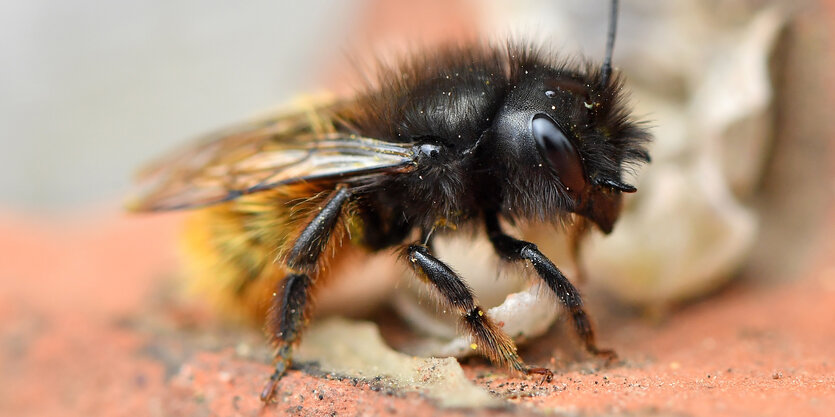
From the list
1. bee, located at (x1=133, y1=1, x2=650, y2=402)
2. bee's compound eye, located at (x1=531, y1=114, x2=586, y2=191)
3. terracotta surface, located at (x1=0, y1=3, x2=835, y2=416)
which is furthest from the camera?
bee, located at (x1=133, y1=1, x2=650, y2=402)

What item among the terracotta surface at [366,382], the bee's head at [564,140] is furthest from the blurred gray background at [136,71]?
the bee's head at [564,140]

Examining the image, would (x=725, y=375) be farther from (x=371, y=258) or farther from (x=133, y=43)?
(x=133, y=43)

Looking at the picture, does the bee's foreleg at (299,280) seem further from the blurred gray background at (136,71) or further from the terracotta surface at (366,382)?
the blurred gray background at (136,71)

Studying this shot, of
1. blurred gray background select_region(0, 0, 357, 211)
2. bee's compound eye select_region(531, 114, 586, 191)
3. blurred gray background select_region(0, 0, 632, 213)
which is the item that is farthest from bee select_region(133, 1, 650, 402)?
blurred gray background select_region(0, 0, 357, 211)

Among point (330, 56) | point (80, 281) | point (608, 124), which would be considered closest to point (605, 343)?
point (608, 124)


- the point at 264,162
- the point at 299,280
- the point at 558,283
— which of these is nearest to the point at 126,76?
the point at 264,162

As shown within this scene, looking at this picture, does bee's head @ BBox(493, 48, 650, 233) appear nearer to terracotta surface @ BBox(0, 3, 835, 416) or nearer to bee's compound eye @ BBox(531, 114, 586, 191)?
bee's compound eye @ BBox(531, 114, 586, 191)

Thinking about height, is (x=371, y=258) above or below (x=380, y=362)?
above
